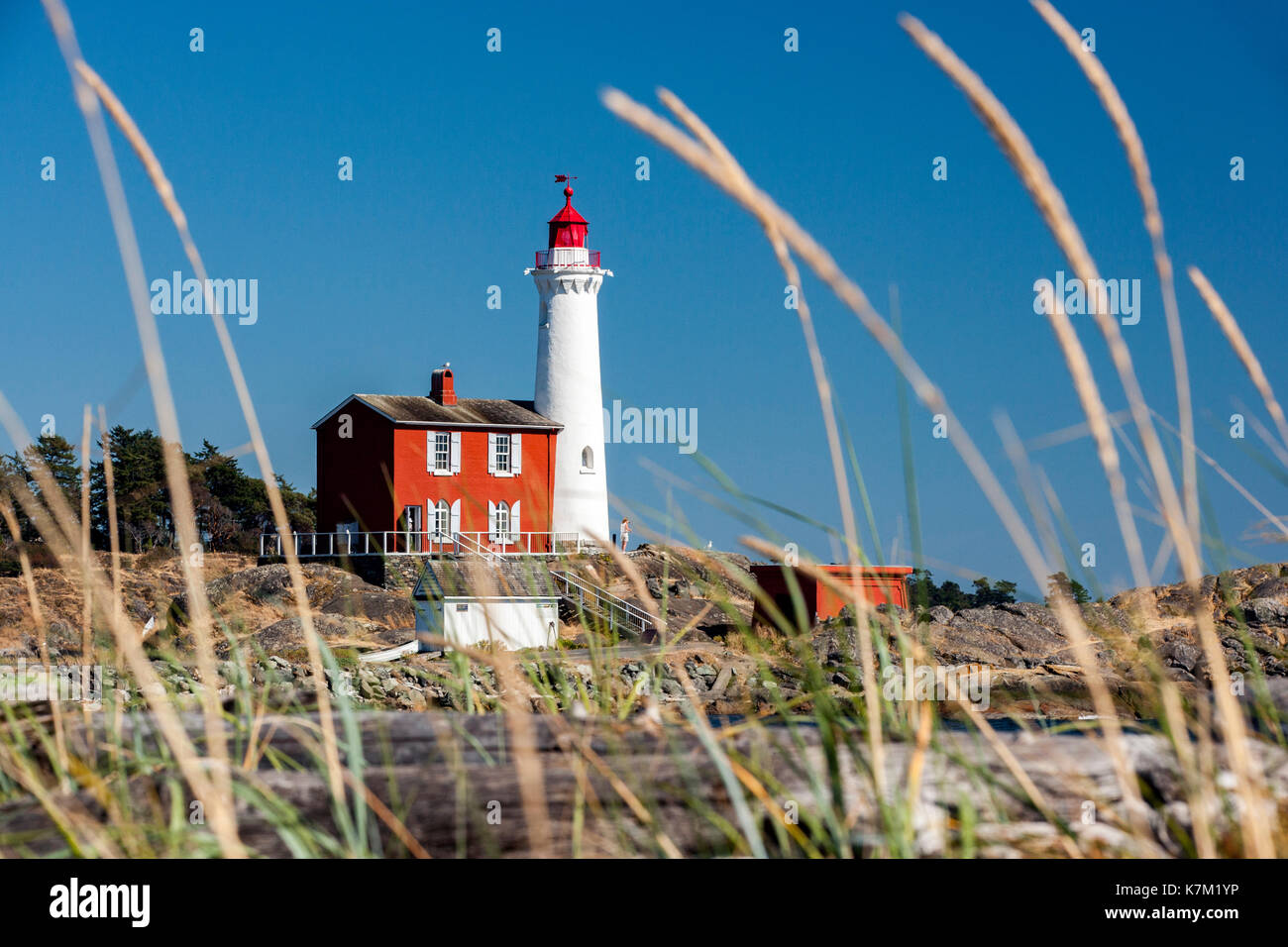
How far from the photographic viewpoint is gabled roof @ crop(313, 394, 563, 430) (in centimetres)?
3762

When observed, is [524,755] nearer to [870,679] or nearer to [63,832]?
[870,679]

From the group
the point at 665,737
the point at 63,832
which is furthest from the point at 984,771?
the point at 63,832

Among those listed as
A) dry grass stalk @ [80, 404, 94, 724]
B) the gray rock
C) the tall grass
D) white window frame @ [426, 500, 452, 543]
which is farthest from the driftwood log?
white window frame @ [426, 500, 452, 543]

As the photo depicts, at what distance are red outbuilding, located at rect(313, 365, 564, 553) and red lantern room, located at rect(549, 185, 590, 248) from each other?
6.32 metres

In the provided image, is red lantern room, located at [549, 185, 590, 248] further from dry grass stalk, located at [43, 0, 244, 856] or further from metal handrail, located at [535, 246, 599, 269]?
dry grass stalk, located at [43, 0, 244, 856]

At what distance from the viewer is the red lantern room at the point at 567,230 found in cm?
4284

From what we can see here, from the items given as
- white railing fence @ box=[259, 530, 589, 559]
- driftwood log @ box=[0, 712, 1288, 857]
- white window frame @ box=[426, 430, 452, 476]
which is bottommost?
driftwood log @ box=[0, 712, 1288, 857]

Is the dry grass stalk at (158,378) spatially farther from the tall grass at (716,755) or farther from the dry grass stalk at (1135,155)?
the dry grass stalk at (1135,155)

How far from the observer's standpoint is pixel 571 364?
1635 inches

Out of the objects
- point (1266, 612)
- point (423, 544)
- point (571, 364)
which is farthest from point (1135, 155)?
point (571, 364)

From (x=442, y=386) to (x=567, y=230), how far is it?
7581 millimetres

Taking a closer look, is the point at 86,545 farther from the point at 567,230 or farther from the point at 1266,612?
the point at 567,230

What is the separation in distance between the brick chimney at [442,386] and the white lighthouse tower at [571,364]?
10.8ft

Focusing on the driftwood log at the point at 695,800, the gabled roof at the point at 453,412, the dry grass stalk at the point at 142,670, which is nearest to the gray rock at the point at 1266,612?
the gabled roof at the point at 453,412
